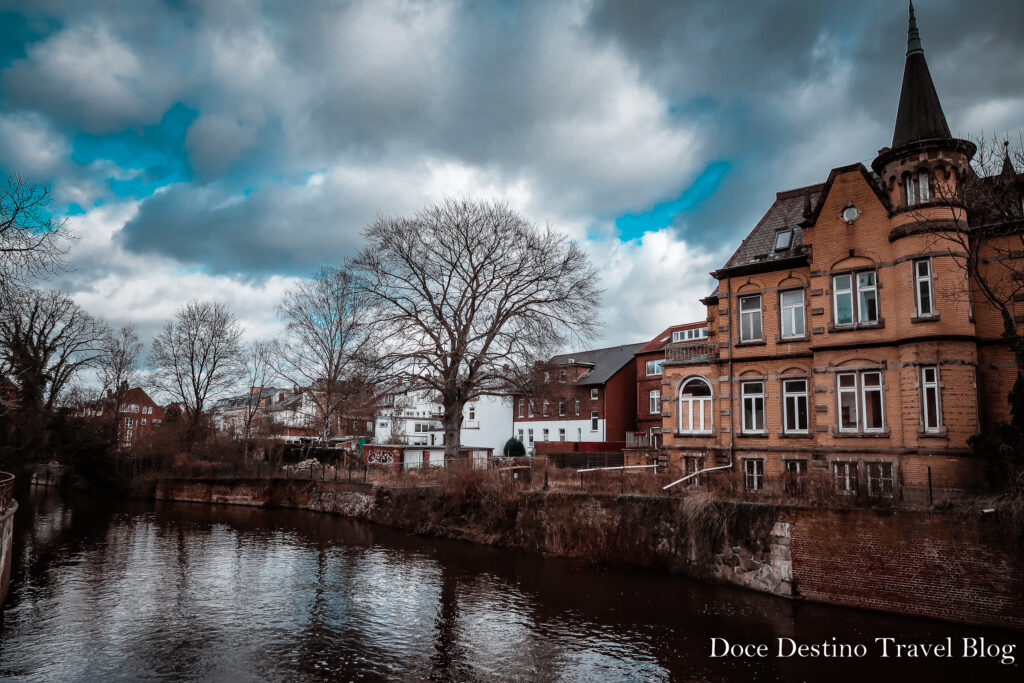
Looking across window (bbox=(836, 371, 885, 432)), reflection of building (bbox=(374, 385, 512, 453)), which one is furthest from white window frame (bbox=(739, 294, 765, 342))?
reflection of building (bbox=(374, 385, 512, 453))

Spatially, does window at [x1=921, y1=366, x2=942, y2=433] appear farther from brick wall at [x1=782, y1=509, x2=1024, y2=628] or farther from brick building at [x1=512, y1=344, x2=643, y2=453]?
brick building at [x1=512, y1=344, x2=643, y2=453]

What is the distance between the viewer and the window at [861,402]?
19219 mm

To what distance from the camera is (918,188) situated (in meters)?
18.6

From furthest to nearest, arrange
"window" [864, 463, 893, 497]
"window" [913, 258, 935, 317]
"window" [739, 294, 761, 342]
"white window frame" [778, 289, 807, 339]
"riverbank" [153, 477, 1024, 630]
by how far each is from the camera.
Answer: "window" [739, 294, 761, 342], "white window frame" [778, 289, 807, 339], "window" [913, 258, 935, 317], "window" [864, 463, 893, 497], "riverbank" [153, 477, 1024, 630]

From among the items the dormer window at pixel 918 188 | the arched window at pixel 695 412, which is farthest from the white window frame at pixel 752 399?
the dormer window at pixel 918 188

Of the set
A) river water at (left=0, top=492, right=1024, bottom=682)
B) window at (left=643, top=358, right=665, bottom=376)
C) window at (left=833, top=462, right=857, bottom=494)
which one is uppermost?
window at (left=643, top=358, right=665, bottom=376)

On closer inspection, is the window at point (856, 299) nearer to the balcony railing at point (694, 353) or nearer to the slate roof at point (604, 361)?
the balcony railing at point (694, 353)

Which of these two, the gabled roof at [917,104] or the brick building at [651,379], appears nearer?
the gabled roof at [917,104]

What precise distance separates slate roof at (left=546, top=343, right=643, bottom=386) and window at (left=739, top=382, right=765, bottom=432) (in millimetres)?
22784

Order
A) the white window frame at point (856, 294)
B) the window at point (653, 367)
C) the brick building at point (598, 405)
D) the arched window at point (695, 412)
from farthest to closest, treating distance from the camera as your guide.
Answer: the brick building at point (598, 405) < the window at point (653, 367) < the arched window at point (695, 412) < the white window frame at point (856, 294)

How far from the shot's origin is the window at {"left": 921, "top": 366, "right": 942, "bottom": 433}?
17625mm

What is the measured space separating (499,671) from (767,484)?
10.9 meters

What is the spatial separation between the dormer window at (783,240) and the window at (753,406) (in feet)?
16.6

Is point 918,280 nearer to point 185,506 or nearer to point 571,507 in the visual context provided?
point 571,507
